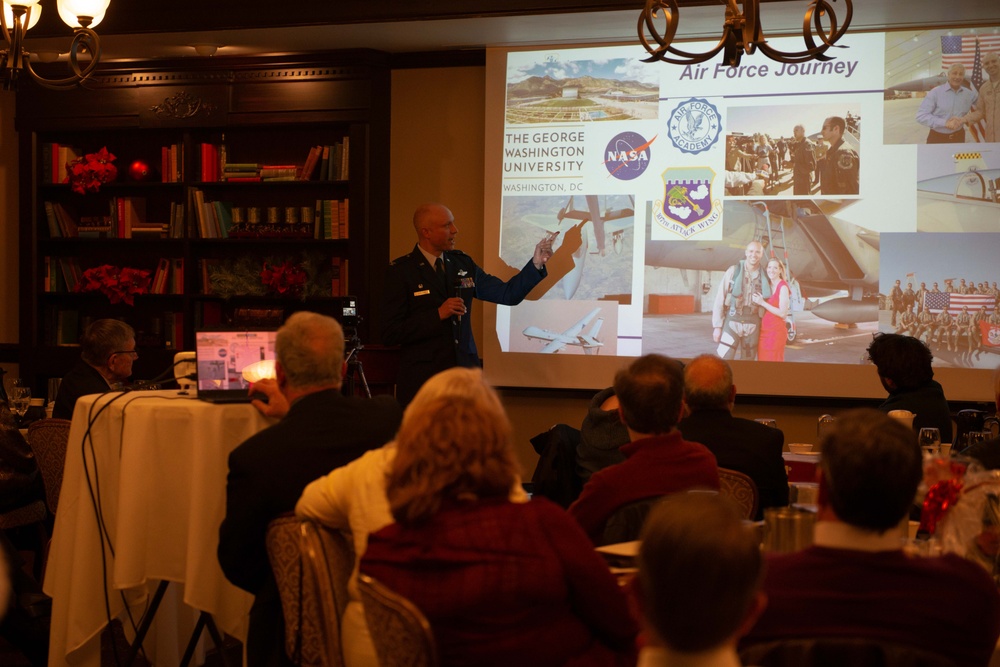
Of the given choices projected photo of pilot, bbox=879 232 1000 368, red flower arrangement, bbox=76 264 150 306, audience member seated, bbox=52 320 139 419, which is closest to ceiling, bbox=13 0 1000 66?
projected photo of pilot, bbox=879 232 1000 368

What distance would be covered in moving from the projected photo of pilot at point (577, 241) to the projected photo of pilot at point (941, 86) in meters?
1.60

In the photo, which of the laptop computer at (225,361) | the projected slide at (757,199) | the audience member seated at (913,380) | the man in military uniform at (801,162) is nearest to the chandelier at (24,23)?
the laptop computer at (225,361)

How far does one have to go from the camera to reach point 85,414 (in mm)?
3121

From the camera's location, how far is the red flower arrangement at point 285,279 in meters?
6.62

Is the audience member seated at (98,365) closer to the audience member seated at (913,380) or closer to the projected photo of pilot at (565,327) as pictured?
the projected photo of pilot at (565,327)

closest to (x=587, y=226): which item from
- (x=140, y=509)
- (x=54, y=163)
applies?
(x=54, y=163)

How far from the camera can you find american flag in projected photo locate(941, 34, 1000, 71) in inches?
224

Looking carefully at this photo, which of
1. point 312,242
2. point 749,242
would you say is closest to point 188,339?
point 312,242

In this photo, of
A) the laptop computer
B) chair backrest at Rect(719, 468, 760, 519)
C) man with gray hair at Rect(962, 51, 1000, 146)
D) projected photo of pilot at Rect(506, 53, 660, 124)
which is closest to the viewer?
Answer: chair backrest at Rect(719, 468, 760, 519)

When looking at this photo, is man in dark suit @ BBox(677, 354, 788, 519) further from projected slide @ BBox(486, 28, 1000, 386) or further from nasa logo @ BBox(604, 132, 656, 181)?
nasa logo @ BBox(604, 132, 656, 181)

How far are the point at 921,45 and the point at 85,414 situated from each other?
486cm

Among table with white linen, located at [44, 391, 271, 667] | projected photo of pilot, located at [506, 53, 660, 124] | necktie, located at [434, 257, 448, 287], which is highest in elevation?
projected photo of pilot, located at [506, 53, 660, 124]

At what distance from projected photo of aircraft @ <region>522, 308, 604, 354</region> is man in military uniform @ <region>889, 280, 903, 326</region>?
1.67 metres

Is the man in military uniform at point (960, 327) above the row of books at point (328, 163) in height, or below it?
below
